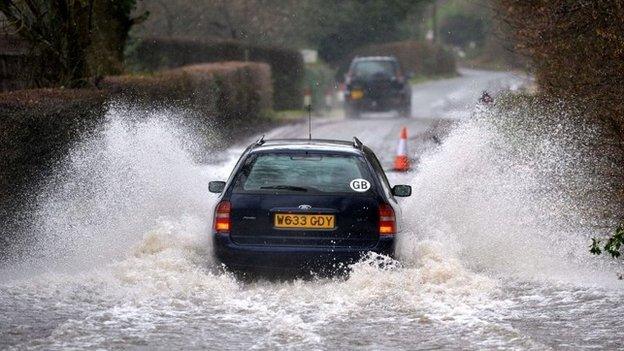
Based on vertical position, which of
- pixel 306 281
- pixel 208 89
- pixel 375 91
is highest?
pixel 375 91

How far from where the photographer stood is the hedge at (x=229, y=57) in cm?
4275

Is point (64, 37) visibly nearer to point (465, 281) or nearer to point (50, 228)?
point (50, 228)

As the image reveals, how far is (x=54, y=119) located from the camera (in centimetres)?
1471

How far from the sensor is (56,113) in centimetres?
1480

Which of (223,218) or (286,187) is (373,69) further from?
(223,218)

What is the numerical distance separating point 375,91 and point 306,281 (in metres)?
30.0

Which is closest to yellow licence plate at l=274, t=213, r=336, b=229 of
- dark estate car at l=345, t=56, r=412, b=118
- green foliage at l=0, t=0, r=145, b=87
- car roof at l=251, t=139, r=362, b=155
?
car roof at l=251, t=139, r=362, b=155

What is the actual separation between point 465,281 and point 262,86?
86.3ft

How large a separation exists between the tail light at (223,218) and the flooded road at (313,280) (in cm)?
44

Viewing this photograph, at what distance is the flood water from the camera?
30.3 ft

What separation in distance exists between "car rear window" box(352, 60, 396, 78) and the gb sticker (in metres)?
30.1

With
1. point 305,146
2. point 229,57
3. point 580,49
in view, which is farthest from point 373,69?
point 305,146

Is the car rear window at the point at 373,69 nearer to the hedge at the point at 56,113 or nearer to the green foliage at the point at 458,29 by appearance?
the hedge at the point at 56,113

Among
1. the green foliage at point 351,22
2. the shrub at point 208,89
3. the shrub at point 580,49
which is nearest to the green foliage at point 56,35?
the shrub at point 208,89
